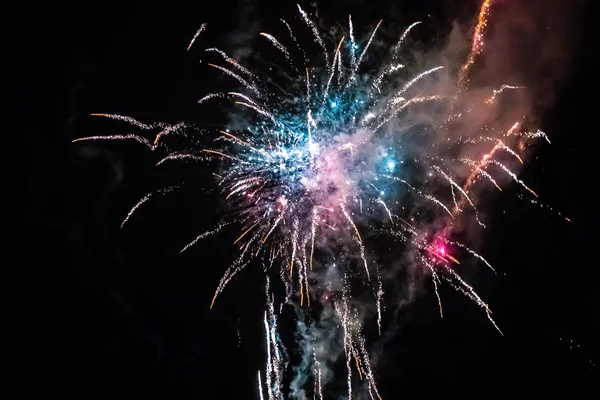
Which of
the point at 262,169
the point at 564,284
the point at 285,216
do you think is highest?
the point at 262,169

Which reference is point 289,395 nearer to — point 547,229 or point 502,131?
point 547,229

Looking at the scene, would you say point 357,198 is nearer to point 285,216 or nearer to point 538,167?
point 285,216

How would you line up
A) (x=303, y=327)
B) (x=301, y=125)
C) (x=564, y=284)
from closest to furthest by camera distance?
1. (x=301, y=125)
2. (x=564, y=284)
3. (x=303, y=327)

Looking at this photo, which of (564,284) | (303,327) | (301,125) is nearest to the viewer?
(301,125)

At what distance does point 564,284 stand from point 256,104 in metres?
7.27

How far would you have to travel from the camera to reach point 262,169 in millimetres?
9008

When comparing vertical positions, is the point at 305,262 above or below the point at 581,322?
above

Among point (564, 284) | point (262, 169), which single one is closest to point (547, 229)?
point (564, 284)

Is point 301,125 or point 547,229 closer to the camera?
point 301,125

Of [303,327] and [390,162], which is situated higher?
[390,162]

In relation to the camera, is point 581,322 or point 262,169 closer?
point 262,169

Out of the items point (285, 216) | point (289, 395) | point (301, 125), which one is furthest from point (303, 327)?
point (301, 125)

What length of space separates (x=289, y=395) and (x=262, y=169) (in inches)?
228

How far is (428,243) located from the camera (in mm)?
10062
